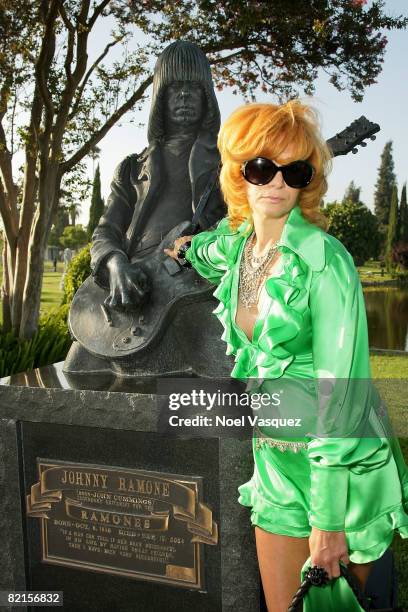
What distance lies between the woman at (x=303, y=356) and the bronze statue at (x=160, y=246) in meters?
0.89

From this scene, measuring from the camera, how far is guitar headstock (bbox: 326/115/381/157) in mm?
2371

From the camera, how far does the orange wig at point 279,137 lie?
158 centimetres

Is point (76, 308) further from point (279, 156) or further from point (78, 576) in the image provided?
point (279, 156)

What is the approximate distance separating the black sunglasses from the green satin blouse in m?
0.09

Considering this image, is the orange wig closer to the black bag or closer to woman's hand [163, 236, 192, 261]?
woman's hand [163, 236, 192, 261]

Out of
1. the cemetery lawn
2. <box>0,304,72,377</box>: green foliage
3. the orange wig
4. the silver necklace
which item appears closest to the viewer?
the orange wig

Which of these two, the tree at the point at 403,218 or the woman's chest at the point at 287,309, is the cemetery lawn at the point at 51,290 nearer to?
the tree at the point at 403,218

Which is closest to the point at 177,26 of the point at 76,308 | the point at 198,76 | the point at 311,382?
the point at 198,76

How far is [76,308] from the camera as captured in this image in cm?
292

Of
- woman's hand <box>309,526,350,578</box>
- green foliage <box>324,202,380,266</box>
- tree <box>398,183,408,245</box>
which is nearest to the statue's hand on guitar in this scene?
woman's hand <box>309,526,350,578</box>

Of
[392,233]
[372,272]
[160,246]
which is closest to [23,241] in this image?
[160,246]

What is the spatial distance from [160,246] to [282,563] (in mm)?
1583

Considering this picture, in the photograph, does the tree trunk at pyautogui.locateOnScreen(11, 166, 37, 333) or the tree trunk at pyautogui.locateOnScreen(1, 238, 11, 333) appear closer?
the tree trunk at pyautogui.locateOnScreen(11, 166, 37, 333)

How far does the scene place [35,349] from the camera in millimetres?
6555
